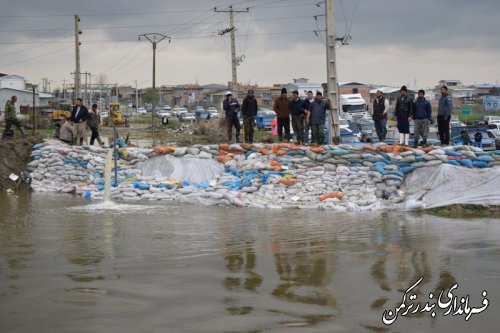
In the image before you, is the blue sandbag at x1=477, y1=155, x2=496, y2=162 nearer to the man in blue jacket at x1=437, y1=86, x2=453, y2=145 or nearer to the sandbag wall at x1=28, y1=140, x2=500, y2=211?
the sandbag wall at x1=28, y1=140, x2=500, y2=211

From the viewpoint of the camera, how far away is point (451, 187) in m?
13.3

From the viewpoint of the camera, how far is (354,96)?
5431 centimetres

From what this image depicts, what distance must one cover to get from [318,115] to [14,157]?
7.88m

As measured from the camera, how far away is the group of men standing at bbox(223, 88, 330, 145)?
16359 mm

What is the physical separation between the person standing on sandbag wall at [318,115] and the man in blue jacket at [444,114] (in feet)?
8.88

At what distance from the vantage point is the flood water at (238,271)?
19.4 ft

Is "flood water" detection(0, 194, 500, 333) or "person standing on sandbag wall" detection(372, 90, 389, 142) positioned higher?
"person standing on sandbag wall" detection(372, 90, 389, 142)

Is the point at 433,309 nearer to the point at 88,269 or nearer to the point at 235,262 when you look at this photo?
the point at 235,262

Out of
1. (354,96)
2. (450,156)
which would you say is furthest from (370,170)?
(354,96)

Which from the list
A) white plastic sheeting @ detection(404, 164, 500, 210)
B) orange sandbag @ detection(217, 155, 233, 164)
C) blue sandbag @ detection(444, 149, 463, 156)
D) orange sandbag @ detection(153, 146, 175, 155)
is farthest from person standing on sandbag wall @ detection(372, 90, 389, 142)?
orange sandbag @ detection(153, 146, 175, 155)

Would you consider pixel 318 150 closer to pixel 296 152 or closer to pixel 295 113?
pixel 296 152

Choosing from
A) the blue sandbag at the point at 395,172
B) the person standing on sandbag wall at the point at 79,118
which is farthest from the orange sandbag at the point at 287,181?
the person standing on sandbag wall at the point at 79,118

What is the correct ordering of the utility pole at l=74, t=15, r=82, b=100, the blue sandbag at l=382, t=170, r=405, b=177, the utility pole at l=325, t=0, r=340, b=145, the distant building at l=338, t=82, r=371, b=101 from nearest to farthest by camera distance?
the blue sandbag at l=382, t=170, r=405, b=177
the utility pole at l=325, t=0, r=340, b=145
the utility pole at l=74, t=15, r=82, b=100
the distant building at l=338, t=82, r=371, b=101

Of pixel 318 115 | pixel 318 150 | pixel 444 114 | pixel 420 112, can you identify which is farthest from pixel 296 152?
pixel 444 114
